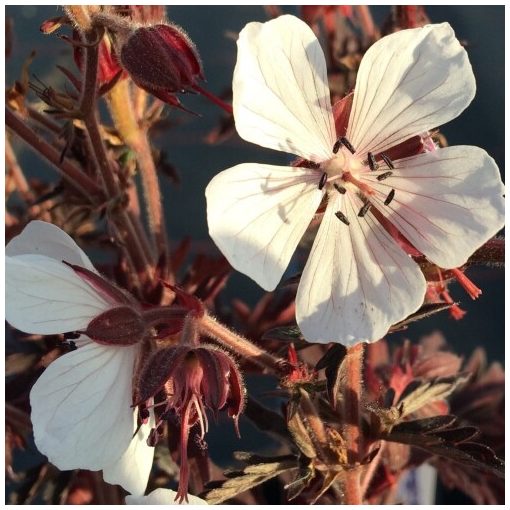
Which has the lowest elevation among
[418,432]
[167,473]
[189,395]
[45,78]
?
[167,473]

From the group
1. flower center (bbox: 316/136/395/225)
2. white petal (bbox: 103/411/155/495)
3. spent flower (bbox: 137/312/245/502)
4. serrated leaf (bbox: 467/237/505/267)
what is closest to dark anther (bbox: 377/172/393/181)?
flower center (bbox: 316/136/395/225)

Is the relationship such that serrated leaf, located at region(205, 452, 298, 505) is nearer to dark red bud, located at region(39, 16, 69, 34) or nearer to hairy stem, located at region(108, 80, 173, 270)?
hairy stem, located at region(108, 80, 173, 270)


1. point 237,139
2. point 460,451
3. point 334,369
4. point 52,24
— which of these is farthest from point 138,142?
point 237,139

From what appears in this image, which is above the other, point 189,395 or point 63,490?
point 189,395

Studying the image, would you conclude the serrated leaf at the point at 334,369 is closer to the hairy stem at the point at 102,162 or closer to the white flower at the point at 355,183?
the white flower at the point at 355,183

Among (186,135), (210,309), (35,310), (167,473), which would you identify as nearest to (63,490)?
(167,473)

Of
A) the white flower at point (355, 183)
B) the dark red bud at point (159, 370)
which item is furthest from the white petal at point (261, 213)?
the dark red bud at point (159, 370)

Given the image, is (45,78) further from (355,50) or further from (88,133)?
(88,133)
